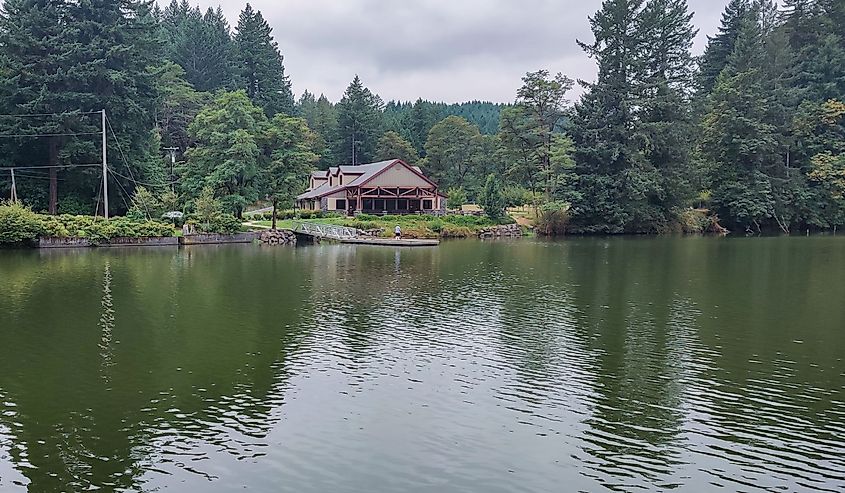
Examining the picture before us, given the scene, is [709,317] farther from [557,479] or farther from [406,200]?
[406,200]

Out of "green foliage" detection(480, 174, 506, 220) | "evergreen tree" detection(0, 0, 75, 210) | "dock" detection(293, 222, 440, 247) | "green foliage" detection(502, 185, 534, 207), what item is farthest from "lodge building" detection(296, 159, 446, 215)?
"evergreen tree" detection(0, 0, 75, 210)

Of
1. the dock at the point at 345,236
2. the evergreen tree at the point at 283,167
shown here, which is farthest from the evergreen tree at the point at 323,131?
the dock at the point at 345,236

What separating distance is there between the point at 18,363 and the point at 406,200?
45887 mm

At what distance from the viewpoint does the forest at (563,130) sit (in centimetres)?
4222

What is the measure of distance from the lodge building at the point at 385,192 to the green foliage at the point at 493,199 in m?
5.35

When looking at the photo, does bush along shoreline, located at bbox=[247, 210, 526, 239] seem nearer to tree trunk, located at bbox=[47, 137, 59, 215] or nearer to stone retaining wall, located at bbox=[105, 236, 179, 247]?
stone retaining wall, located at bbox=[105, 236, 179, 247]

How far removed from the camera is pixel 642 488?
740 cm

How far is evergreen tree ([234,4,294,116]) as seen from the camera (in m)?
77.1

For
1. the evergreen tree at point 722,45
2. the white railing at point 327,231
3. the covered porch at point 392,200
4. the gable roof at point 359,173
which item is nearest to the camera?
the white railing at point 327,231

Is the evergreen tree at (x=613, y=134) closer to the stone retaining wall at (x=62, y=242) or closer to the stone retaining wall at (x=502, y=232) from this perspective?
the stone retaining wall at (x=502, y=232)

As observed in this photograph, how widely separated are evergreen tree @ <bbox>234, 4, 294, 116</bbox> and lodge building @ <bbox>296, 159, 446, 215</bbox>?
2286cm

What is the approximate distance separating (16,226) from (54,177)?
9415mm

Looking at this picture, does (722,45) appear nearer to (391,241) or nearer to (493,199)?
(493,199)

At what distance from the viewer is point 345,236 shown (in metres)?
44.2
